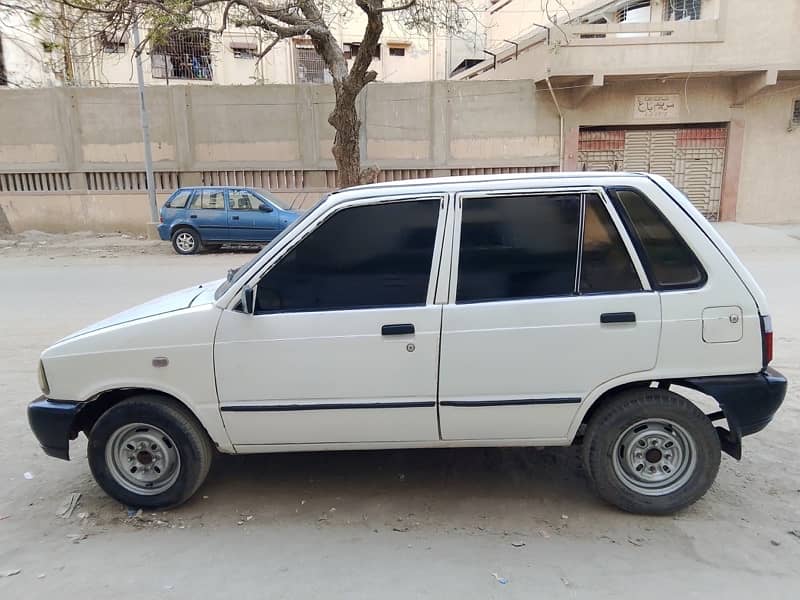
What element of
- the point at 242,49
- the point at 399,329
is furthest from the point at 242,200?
the point at 242,49

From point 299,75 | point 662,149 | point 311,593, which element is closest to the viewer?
point 311,593

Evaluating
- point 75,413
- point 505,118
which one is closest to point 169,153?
point 505,118

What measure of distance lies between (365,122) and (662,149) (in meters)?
9.21

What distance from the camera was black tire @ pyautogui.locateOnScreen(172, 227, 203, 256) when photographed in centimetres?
1409

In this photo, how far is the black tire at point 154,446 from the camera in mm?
3057

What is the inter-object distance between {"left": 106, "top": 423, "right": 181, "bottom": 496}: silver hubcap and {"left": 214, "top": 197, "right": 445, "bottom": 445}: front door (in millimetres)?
423

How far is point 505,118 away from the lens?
56.7 feet

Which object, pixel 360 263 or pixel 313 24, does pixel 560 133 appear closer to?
pixel 313 24

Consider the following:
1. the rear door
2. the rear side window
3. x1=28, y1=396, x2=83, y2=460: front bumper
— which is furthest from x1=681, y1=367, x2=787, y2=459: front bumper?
the rear side window

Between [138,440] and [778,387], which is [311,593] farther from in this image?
[778,387]

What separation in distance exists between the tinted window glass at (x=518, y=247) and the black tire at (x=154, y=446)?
1.65 metres

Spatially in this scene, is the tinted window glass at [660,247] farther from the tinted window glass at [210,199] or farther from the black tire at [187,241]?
the black tire at [187,241]

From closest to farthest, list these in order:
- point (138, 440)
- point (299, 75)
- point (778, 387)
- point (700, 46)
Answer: point (778, 387) → point (138, 440) → point (700, 46) → point (299, 75)

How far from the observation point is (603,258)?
9.64 ft
